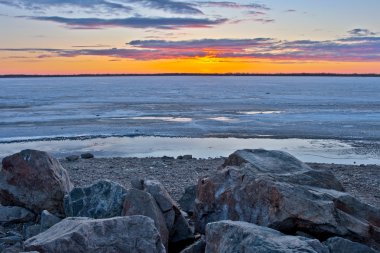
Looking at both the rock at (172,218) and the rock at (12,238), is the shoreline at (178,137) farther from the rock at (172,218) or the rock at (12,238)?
the rock at (172,218)

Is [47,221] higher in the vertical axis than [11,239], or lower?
higher

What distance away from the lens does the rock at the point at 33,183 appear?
9961 millimetres

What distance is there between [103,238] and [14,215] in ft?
13.7

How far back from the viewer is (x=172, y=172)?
1689cm

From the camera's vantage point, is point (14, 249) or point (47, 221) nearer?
point (14, 249)

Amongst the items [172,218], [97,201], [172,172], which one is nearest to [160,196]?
[172,218]

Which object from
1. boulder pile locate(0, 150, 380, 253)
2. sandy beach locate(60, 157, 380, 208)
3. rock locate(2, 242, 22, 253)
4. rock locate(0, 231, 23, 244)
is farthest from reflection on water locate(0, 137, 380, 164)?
rock locate(2, 242, 22, 253)

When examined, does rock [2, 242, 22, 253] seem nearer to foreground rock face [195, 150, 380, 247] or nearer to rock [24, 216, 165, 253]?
rock [24, 216, 165, 253]

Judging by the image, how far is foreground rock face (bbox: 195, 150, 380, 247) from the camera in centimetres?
748

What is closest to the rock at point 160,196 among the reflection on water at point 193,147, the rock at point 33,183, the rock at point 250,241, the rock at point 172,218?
the rock at point 172,218

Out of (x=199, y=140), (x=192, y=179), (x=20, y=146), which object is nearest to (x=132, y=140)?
(x=199, y=140)

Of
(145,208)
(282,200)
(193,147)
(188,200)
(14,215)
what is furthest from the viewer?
(193,147)

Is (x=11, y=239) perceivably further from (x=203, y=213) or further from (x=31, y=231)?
(x=203, y=213)

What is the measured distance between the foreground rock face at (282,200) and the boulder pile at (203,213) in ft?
0.05
